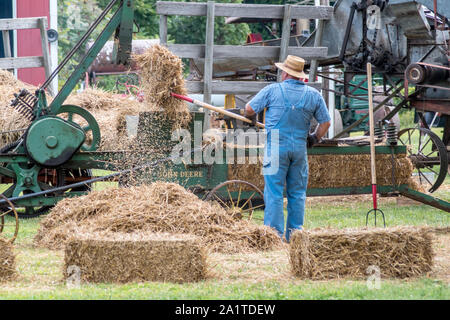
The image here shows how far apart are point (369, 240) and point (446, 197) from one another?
6.30 meters

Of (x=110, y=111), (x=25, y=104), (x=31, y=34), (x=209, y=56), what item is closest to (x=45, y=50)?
(x=110, y=111)

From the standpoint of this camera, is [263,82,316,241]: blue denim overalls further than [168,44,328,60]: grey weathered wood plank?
No

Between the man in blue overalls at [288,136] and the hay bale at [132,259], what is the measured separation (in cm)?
196

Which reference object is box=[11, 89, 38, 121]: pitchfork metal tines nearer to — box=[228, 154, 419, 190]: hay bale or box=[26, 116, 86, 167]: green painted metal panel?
box=[26, 116, 86, 167]: green painted metal panel

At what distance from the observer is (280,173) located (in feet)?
24.9

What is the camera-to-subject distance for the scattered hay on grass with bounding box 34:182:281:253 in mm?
7145

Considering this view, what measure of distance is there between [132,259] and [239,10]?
17.9 ft

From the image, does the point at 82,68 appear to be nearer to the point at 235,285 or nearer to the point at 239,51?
the point at 239,51

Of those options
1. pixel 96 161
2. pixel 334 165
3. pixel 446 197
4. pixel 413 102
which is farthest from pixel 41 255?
pixel 446 197

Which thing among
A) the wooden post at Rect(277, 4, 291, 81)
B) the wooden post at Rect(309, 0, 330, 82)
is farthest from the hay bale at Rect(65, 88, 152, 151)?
the wooden post at Rect(309, 0, 330, 82)

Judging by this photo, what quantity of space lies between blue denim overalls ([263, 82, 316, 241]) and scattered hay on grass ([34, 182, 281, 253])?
30 centimetres

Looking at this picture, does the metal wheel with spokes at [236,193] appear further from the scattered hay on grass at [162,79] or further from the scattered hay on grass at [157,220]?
the scattered hay on grass at [157,220]

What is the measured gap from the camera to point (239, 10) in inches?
406
